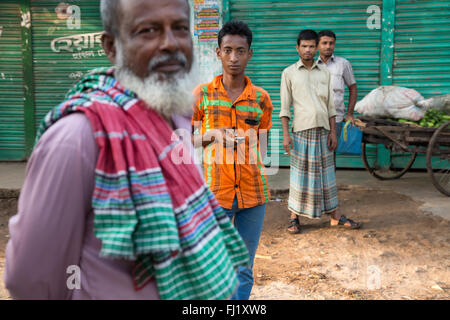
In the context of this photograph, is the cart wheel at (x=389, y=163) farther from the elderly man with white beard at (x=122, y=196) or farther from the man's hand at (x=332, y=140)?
the elderly man with white beard at (x=122, y=196)

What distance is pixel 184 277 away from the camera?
1.23 metres

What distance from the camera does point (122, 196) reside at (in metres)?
1.10

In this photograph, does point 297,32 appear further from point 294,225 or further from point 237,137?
point 237,137

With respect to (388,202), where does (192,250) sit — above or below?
above

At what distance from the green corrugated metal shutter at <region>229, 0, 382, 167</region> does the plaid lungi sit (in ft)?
7.66

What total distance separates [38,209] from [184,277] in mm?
411

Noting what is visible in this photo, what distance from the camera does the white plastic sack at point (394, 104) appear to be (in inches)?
232

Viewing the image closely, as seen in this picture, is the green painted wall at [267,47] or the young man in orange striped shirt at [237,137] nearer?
the young man in orange striped shirt at [237,137]

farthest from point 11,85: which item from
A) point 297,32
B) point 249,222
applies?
point 249,222

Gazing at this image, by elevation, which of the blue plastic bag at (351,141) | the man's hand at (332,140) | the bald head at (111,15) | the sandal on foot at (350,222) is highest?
the bald head at (111,15)

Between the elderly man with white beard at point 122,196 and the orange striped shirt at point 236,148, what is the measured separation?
1508 millimetres

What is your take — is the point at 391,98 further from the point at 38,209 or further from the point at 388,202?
the point at 38,209

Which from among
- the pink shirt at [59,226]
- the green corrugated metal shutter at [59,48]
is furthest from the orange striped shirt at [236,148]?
the green corrugated metal shutter at [59,48]
